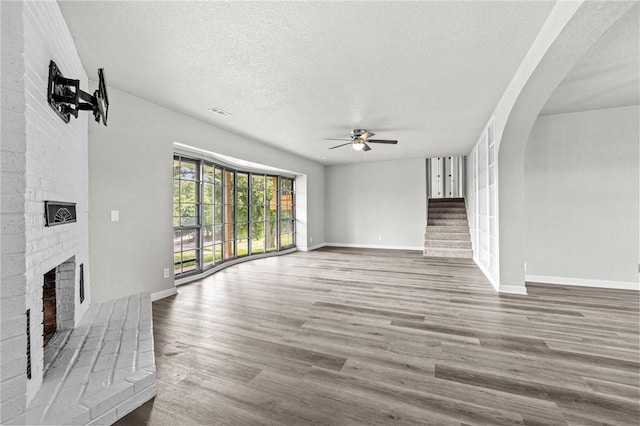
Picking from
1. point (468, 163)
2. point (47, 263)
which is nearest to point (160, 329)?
point (47, 263)

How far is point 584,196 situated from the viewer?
4504mm

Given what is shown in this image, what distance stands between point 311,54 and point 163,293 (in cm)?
371

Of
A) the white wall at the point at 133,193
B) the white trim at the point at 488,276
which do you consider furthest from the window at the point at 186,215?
the white trim at the point at 488,276

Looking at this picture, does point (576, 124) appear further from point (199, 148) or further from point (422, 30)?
point (199, 148)

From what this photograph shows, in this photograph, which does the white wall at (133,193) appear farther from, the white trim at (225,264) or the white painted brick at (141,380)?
the white painted brick at (141,380)

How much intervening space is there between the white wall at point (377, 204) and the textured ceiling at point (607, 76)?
4.33 m

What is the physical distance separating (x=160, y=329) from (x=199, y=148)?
114 inches

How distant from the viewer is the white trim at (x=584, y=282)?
14.1 feet

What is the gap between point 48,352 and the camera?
199cm

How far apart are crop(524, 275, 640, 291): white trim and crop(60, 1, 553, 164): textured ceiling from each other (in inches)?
116

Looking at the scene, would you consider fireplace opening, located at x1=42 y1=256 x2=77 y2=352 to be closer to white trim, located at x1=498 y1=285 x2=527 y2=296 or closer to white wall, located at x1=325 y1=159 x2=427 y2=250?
white trim, located at x1=498 y1=285 x2=527 y2=296

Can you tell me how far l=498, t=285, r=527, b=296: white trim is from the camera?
4043 millimetres

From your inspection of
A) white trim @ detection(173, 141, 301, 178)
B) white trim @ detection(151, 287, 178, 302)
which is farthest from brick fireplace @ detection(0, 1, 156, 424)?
white trim @ detection(173, 141, 301, 178)

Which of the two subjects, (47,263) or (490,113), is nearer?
(47,263)
